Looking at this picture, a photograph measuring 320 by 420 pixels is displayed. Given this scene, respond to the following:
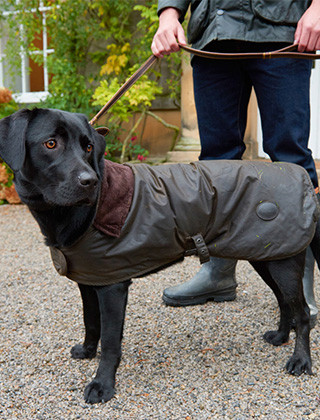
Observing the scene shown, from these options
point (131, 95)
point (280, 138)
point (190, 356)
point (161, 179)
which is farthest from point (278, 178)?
point (131, 95)

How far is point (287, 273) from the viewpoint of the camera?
7.11ft

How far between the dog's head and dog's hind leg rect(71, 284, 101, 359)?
549 millimetres

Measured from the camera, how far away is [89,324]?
7.67 ft

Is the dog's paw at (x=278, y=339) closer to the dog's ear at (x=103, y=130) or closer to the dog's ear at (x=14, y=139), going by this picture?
the dog's ear at (x=103, y=130)

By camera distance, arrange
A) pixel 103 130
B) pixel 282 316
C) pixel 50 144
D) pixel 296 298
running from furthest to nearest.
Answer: pixel 282 316 → pixel 103 130 → pixel 296 298 → pixel 50 144

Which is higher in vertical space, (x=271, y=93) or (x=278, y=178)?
(x=271, y=93)

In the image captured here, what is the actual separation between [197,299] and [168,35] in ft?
5.21

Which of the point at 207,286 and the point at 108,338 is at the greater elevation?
the point at 108,338

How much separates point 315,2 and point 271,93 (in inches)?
17.7

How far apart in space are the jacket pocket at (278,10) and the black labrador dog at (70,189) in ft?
3.34

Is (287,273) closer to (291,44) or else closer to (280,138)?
(280,138)

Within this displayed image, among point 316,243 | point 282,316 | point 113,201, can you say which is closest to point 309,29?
point 316,243

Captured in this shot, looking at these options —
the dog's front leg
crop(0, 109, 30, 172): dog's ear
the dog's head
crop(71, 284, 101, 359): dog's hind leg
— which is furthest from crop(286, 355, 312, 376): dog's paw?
crop(0, 109, 30, 172): dog's ear

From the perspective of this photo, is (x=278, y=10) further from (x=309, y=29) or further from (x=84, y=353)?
(x=84, y=353)
